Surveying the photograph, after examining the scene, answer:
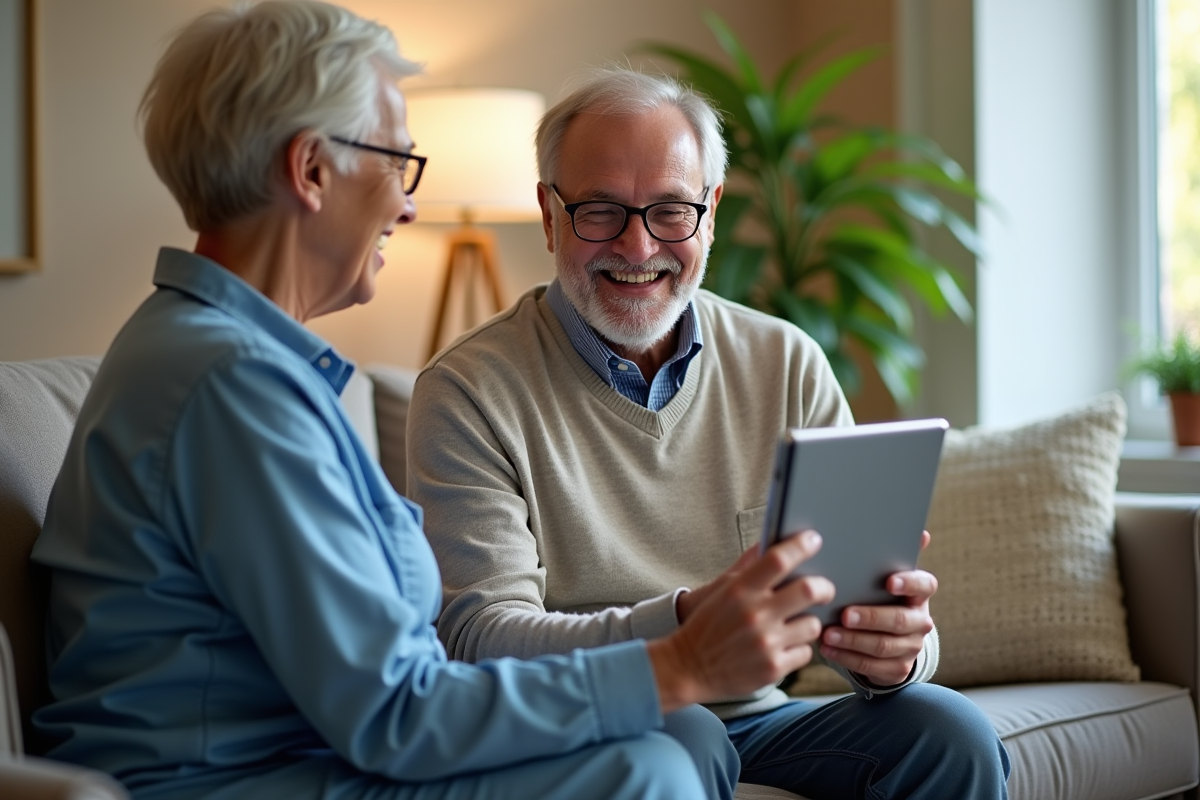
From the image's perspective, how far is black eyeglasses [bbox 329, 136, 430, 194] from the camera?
1156mm

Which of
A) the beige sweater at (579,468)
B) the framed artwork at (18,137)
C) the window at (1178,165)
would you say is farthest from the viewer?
the window at (1178,165)

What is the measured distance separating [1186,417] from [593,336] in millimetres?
1799

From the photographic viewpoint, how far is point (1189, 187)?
3.15 m

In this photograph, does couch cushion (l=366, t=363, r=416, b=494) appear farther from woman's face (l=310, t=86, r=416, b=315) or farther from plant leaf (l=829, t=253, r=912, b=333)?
plant leaf (l=829, t=253, r=912, b=333)

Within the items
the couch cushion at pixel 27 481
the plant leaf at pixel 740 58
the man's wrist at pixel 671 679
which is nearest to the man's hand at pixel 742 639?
the man's wrist at pixel 671 679

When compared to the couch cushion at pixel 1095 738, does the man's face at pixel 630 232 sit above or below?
above

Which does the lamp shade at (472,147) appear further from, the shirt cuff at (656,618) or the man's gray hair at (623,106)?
the shirt cuff at (656,618)

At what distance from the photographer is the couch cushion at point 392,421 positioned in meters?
2.15

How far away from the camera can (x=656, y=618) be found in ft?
4.31

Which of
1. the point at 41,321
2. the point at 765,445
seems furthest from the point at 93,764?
the point at 41,321

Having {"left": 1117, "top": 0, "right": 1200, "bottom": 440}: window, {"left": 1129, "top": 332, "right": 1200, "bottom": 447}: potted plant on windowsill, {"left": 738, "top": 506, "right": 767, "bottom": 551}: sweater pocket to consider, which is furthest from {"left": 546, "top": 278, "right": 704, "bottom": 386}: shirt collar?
{"left": 1117, "top": 0, "right": 1200, "bottom": 440}: window

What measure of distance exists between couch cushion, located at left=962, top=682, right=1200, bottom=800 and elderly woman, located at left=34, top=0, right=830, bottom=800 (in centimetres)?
84

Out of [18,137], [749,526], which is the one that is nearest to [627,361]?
[749,526]

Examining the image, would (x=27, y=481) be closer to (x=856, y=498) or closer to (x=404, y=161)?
(x=404, y=161)
